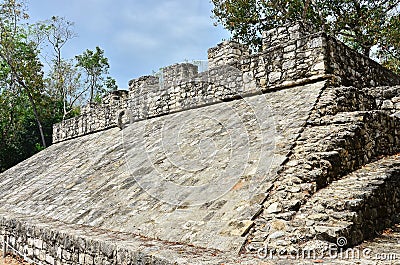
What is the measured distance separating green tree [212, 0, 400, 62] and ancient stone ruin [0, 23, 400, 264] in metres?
6.58

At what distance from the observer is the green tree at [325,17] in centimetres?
1452

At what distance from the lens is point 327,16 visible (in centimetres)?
1580

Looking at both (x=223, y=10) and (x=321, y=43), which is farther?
(x=223, y=10)

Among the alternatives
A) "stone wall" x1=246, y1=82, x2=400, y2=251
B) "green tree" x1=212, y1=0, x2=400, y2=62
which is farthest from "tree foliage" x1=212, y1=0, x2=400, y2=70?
"stone wall" x1=246, y1=82, x2=400, y2=251

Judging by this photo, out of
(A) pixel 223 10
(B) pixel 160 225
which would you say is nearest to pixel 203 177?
(B) pixel 160 225

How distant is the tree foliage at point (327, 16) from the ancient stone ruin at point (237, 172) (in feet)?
21.5

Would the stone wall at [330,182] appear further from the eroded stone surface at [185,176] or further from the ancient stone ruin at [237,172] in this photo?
the eroded stone surface at [185,176]

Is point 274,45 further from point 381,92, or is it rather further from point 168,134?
point 168,134

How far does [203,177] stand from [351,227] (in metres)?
2.04

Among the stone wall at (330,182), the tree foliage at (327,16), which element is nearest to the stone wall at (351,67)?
the stone wall at (330,182)

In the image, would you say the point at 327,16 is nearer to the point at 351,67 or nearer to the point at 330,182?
the point at 351,67

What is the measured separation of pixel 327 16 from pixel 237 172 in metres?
13.0

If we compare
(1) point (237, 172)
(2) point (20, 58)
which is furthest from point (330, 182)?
(2) point (20, 58)

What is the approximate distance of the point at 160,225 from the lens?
429 centimetres
